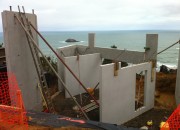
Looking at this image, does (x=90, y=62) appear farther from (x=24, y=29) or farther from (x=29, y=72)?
(x=24, y=29)

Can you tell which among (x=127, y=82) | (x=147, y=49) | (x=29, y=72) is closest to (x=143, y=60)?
(x=147, y=49)

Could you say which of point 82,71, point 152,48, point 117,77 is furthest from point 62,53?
point 152,48

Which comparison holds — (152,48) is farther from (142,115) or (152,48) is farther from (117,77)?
(142,115)

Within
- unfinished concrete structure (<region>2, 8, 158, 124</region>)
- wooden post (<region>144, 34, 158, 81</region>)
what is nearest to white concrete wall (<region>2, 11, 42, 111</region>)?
unfinished concrete structure (<region>2, 8, 158, 124</region>)

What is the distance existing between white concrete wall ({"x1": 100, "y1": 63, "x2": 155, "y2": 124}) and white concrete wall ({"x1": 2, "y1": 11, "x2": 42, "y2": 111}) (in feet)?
9.03

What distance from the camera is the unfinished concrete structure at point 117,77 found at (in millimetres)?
7238

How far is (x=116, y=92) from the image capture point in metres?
7.56

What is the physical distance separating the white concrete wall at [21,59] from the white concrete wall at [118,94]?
2.75 meters

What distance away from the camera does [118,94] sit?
766 centimetres

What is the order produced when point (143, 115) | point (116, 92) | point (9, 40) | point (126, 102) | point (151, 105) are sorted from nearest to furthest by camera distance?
point (9, 40), point (116, 92), point (126, 102), point (143, 115), point (151, 105)

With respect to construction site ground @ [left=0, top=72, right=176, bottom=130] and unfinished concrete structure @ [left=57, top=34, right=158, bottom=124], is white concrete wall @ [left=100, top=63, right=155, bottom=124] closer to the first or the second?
unfinished concrete structure @ [left=57, top=34, right=158, bottom=124]

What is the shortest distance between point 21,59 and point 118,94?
398cm

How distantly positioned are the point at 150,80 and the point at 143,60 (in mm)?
1100

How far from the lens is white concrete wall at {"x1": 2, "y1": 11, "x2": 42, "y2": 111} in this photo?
20.6 feet
